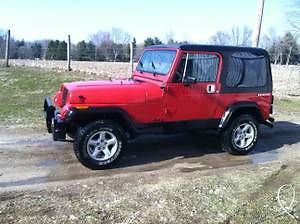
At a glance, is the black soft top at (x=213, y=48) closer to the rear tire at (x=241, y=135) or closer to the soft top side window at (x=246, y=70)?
the soft top side window at (x=246, y=70)

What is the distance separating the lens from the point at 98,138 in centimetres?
605

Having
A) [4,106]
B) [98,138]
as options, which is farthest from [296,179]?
[4,106]

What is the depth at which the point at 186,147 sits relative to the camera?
24.9 feet

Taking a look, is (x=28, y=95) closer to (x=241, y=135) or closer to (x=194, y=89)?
(x=194, y=89)

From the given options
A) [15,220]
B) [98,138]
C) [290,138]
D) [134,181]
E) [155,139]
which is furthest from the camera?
[290,138]

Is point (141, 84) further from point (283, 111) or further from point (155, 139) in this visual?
point (283, 111)

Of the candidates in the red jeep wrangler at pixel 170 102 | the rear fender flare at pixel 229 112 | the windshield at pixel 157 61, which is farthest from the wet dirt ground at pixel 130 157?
the windshield at pixel 157 61

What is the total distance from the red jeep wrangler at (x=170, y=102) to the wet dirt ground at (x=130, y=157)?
0.33 metres

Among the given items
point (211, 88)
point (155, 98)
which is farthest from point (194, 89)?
point (155, 98)

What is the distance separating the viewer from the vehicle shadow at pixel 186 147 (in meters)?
6.86

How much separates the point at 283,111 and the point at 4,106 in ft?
26.4

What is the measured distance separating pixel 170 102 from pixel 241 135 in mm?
1675

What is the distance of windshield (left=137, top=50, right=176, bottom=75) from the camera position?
6.59 meters

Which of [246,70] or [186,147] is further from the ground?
[246,70]
